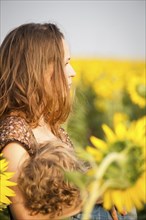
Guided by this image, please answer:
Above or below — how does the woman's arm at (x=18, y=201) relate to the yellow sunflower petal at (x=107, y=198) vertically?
below

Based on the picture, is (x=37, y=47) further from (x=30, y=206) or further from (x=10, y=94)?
(x=30, y=206)

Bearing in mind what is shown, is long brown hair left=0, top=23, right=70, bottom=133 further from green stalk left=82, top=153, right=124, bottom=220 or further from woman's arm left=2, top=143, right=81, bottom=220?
green stalk left=82, top=153, right=124, bottom=220

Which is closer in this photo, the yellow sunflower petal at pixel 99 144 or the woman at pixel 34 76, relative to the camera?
the yellow sunflower petal at pixel 99 144

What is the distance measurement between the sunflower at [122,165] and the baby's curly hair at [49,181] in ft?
1.41

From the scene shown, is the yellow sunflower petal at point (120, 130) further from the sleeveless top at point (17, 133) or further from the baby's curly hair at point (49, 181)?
the sleeveless top at point (17, 133)

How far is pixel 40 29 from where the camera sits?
4.62 feet

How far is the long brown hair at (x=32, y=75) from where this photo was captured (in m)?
1.36

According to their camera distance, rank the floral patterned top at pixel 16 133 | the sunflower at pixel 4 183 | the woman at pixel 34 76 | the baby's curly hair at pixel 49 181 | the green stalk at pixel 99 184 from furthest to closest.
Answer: the woman at pixel 34 76
the floral patterned top at pixel 16 133
the baby's curly hair at pixel 49 181
the sunflower at pixel 4 183
the green stalk at pixel 99 184

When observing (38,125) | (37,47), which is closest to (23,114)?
(38,125)

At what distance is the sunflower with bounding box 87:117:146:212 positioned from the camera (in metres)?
0.59

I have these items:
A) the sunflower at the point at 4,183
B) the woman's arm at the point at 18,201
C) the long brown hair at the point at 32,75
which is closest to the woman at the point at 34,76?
the long brown hair at the point at 32,75

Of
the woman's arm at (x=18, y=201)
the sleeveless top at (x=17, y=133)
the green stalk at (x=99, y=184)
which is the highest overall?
the green stalk at (x=99, y=184)

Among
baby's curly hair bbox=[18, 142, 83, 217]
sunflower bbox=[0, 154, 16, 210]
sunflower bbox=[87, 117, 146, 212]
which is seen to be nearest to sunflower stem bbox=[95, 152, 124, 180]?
sunflower bbox=[87, 117, 146, 212]

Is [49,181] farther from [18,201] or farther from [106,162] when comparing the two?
[106,162]
